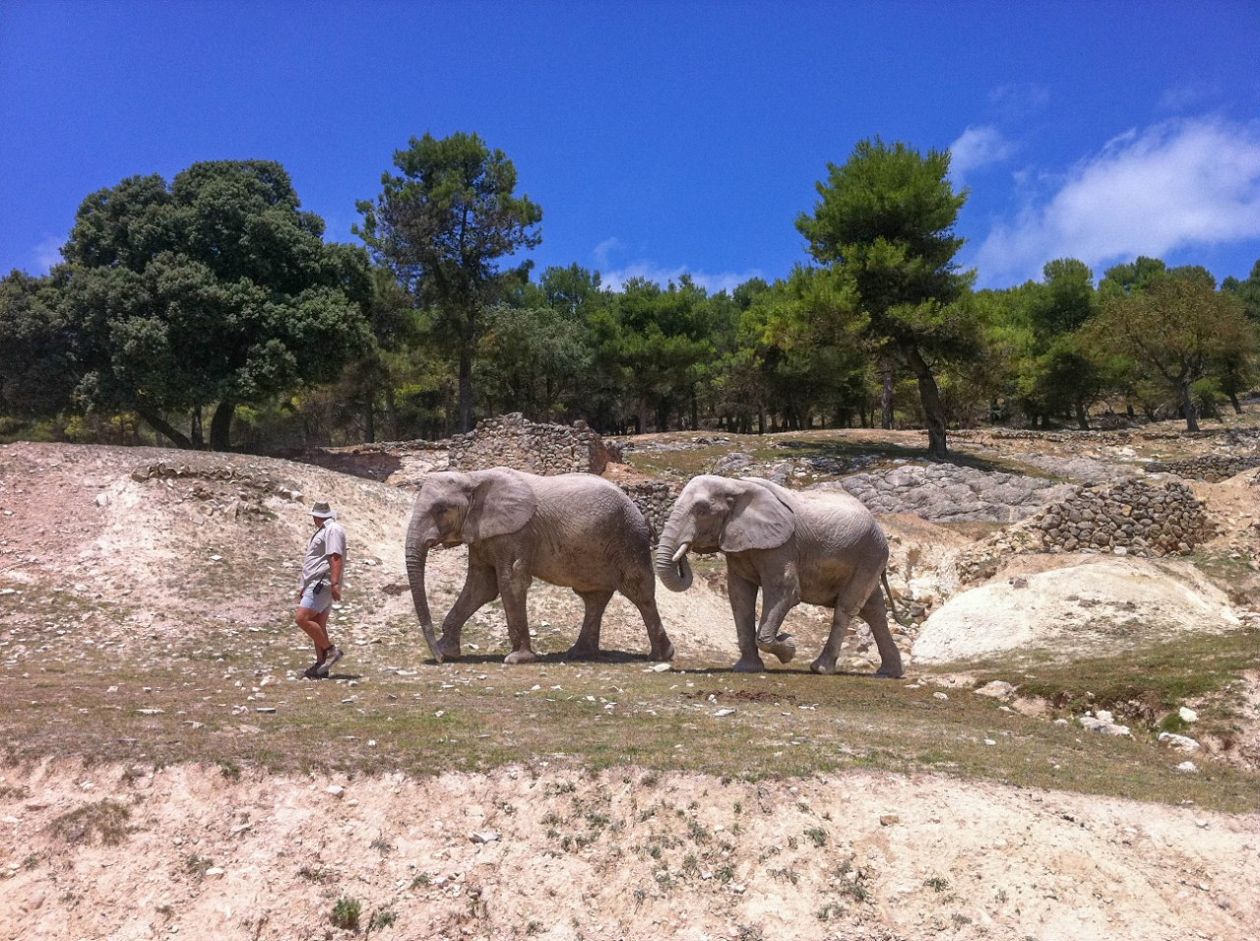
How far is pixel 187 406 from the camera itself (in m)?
38.8

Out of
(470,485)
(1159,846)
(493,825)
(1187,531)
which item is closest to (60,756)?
(493,825)

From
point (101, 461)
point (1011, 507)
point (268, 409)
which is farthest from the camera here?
point (268, 409)

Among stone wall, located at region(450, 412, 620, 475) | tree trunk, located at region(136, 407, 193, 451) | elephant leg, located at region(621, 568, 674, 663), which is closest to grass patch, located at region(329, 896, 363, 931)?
elephant leg, located at region(621, 568, 674, 663)

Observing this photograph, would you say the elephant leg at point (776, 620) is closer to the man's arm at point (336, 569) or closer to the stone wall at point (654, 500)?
the man's arm at point (336, 569)

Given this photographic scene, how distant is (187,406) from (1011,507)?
30.7 metres

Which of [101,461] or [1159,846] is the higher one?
[101,461]

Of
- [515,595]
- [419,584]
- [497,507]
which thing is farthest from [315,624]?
[497,507]

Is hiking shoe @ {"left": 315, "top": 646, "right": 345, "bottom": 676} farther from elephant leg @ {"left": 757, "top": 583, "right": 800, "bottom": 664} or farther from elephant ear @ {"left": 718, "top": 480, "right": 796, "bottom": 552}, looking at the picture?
elephant leg @ {"left": 757, "top": 583, "right": 800, "bottom": 664}

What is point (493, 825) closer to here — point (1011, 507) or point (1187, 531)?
point (1187, 531)

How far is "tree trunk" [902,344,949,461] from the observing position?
43500mm

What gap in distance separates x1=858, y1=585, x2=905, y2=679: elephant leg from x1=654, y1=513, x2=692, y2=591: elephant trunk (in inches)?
141

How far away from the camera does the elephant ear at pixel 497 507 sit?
15.2 metres

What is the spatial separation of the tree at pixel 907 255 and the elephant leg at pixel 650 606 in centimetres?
2903

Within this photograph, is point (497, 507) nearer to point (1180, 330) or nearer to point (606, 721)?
point (606, 721)
